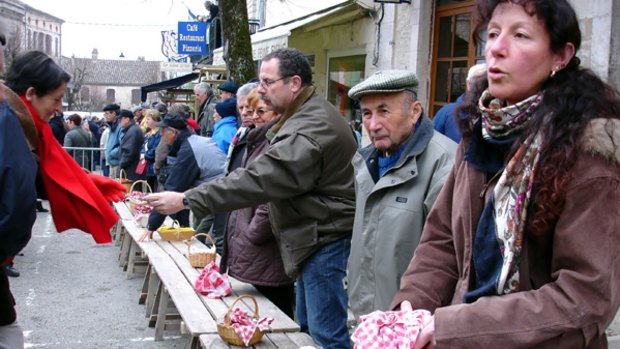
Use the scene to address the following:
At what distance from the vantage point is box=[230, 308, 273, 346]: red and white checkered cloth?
345cm

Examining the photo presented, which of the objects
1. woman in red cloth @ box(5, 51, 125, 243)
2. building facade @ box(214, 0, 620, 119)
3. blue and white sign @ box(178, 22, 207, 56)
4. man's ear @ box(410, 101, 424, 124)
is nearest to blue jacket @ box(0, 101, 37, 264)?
woman in red cloth @ box(5, 51, 125, 243)

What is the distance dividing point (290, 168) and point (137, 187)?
7980 mm

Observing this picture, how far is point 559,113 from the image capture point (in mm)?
1500

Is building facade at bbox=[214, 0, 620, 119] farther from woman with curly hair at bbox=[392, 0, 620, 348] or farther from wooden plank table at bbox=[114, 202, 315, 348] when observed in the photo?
woman with curly hair at bbox=[392, 0, 620, 348]

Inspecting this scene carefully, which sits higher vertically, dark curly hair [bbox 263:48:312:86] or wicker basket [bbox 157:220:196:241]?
dark curly hair [bbox 263:48:312:86]

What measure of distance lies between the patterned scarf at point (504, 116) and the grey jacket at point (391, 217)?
3.37 feet

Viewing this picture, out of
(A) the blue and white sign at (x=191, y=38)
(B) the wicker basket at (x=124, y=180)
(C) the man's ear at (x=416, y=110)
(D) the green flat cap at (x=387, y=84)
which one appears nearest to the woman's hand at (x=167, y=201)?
(D) the green flat cap at (x=387, y=84)

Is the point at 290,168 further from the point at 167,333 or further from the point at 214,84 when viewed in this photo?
the point at 214,84

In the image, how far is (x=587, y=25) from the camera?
5.54 meters

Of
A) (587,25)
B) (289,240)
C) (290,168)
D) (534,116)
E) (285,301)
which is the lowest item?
(285,301)

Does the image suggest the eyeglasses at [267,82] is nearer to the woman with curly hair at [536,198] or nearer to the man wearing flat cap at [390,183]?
the man wearing flat cap at [390,183]

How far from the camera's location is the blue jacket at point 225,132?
7227 millimetres

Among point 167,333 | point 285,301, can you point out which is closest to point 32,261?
point 167,333

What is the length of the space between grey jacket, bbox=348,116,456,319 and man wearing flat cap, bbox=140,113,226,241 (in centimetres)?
394
